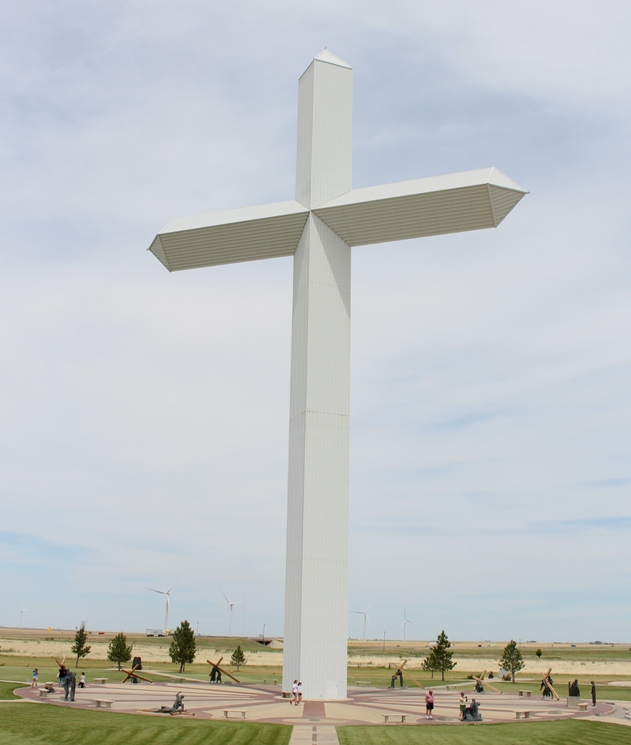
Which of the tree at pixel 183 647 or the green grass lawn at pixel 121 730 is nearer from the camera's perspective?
the green grass lawn at pixel 121 730

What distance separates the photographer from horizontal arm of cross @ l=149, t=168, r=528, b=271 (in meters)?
34.3

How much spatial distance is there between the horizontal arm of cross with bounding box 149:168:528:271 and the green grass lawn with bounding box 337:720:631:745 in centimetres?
2060

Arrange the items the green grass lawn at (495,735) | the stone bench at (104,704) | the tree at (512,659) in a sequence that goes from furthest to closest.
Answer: the tree at (512,659) < the stone bench at (104,704) < the green grass lawn at (495,735)

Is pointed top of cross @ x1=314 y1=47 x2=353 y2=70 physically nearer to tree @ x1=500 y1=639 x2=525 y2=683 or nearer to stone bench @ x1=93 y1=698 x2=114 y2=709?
stone bench @ x1=93 y1=698 x2=114 y2=709

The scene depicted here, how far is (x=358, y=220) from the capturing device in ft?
123

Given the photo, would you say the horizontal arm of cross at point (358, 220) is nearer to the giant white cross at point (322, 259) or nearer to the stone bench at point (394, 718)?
the giant white cross at point (322, 259)

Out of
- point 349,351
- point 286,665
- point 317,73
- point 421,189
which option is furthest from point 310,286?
point 286,665

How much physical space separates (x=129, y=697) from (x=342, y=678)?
31.6 feet

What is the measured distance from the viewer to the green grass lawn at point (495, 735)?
25250 millimetres

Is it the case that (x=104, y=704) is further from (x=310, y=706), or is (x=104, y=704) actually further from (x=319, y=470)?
(x=319, y=470)

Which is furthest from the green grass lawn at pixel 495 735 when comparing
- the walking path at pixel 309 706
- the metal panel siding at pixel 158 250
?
the metal panel siding at pixel 158 250

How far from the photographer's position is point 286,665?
36.6 m

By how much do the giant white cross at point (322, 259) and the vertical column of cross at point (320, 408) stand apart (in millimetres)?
49

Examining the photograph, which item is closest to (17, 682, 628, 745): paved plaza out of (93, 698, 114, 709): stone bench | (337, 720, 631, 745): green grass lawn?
(93, 698, 114, 709): stone bench
